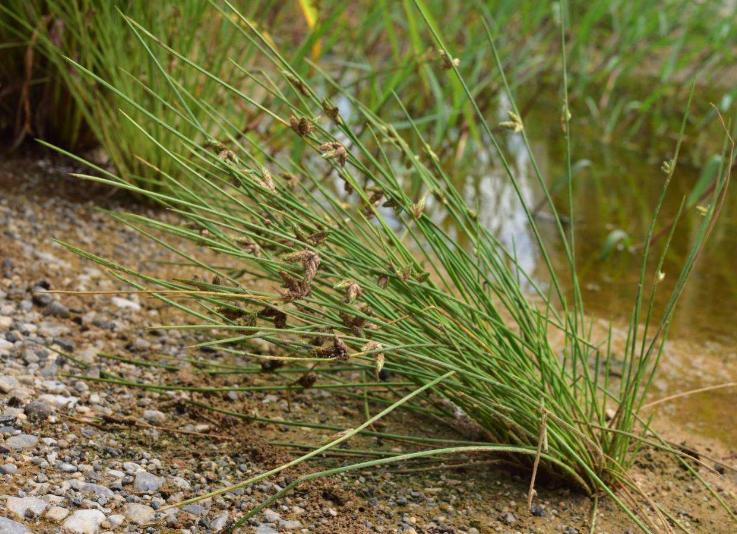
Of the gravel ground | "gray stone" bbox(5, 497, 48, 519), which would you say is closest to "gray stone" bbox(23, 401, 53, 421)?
the gravel ground

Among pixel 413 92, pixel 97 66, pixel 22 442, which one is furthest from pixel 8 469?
pixel 413 92

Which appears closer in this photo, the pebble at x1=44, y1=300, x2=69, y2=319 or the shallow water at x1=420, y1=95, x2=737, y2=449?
the pebble at x1=44, y1=300, x2=69, y2=319

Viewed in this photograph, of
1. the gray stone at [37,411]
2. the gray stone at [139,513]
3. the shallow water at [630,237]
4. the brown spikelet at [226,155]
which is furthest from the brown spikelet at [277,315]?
the shallow water at [630,237]

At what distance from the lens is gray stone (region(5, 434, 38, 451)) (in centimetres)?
128

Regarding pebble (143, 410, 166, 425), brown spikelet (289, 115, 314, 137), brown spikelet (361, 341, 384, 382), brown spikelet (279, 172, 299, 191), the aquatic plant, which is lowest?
pebble (143, 410, 166, 425)

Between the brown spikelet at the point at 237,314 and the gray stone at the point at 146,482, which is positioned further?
the gray stone at the point at 146,482

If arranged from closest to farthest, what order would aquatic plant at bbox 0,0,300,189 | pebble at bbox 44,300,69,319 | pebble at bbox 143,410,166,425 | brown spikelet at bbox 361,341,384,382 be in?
brown spikelet at bbox 361,341,384,382 < pebble at bbox 143,410,166,425 < pebble at bbox 44,300,69,319 < aquatic plant at bbox 0,0,300,189

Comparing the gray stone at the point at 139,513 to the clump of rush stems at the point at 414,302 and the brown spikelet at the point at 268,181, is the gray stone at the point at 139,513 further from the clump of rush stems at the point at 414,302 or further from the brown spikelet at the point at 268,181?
the brown spikelet at the point at 268,181

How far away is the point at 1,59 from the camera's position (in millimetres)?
2408


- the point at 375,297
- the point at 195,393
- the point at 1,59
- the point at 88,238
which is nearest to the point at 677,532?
the point at 375,297

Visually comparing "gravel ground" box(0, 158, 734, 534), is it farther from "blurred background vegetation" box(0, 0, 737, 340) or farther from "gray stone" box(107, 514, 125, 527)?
"blurred background vegetation" box(0, 0, 737, 340)

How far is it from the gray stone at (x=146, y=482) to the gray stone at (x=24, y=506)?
146 millimetres

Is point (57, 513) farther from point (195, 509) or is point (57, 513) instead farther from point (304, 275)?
point (304, 275)

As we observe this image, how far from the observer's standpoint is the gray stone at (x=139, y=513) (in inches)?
46.7
